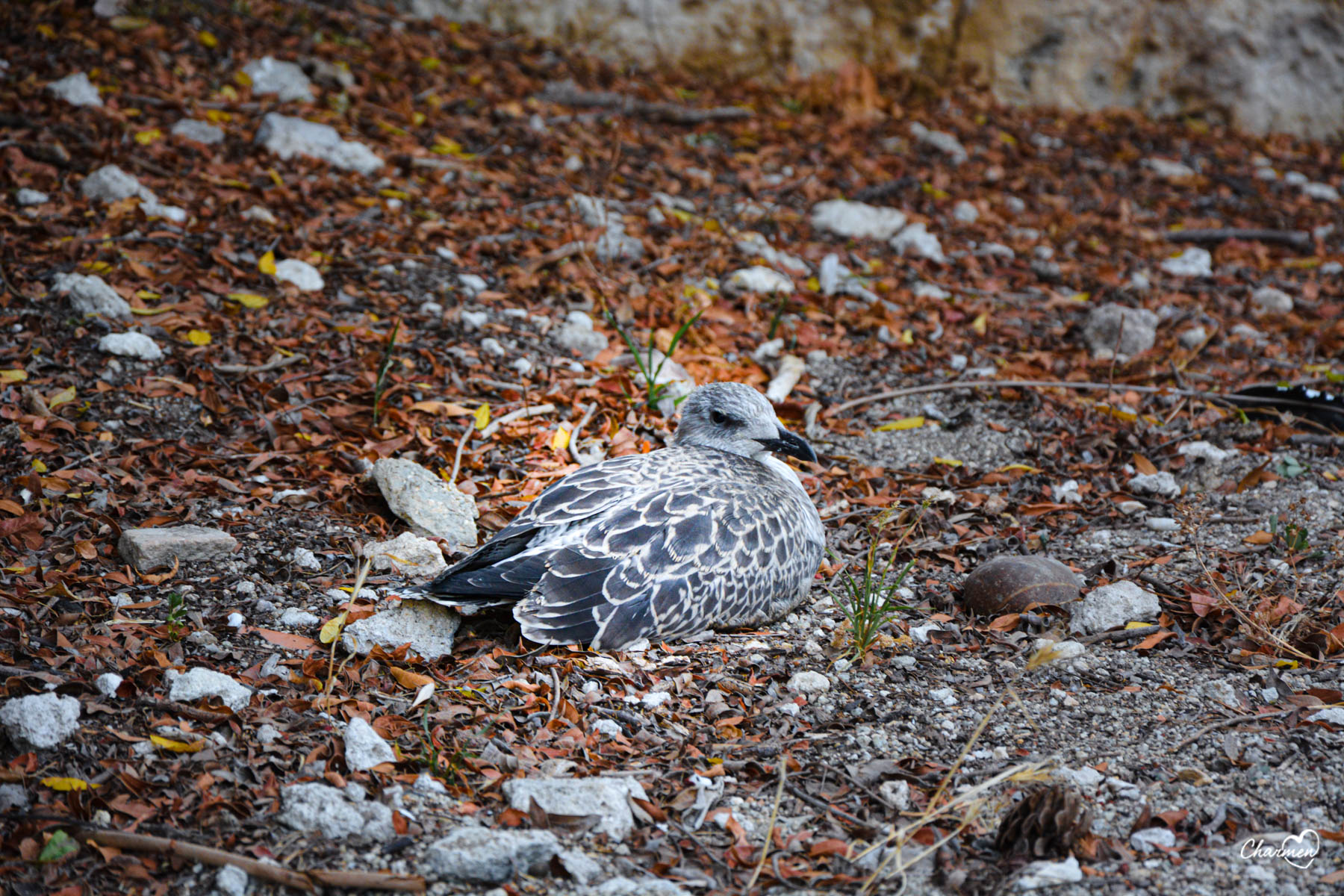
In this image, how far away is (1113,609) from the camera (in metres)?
4.18

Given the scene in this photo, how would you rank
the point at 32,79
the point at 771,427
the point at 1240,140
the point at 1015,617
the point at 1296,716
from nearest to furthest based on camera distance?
the point at 1296,716 < the point at 1015,617 < the point at 771,427 < the point at 32,79 < the point at 1240,140

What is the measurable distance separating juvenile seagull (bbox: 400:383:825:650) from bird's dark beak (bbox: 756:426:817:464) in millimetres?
84

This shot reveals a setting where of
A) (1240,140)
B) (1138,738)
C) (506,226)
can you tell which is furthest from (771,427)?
(1240,140)

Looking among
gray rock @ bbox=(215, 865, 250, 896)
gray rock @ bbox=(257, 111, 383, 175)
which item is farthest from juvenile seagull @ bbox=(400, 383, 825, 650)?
gray rock @ bbox=(257, 111, 383, 175)

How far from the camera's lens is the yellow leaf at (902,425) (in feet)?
19.4

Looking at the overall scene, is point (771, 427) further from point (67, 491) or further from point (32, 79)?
point (32, 79)

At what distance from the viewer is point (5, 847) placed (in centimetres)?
274

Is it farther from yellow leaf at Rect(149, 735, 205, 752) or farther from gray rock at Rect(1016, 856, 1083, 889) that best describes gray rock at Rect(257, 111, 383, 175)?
gray rock at Rect(1016, 856, 1083, 889)

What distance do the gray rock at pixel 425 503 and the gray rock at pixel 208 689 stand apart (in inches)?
49.0

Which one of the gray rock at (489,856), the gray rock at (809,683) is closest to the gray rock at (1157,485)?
the gray rock at (809,683)

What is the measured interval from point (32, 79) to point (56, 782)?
5770 millimetres

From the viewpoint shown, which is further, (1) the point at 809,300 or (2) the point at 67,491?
(1) the point at 809,300

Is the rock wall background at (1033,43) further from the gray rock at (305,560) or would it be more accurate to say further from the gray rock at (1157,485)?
the gray rock at (305,560)

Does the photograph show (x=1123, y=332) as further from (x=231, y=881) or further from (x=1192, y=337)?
(x=231, y=881)
